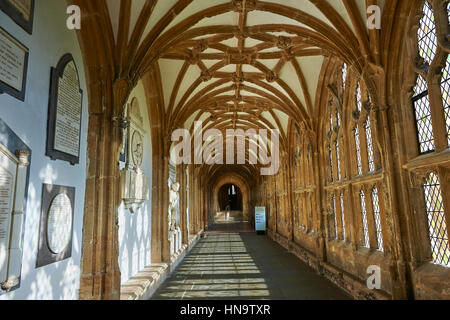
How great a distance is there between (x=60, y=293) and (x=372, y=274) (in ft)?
18.0

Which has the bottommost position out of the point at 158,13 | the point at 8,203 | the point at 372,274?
the point at 372,274

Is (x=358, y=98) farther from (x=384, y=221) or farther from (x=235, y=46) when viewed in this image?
(x=235, y=46)

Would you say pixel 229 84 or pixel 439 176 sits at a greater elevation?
pixel 229 84

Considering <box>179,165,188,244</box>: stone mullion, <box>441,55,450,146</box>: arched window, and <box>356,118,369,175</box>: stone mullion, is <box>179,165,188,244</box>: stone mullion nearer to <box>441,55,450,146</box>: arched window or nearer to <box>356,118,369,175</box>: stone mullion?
<box>356,118,369,175</box>: stone mullion

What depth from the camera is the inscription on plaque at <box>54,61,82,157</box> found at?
13.1 feet

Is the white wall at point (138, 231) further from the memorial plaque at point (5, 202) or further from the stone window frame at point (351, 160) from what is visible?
the stone window frame at point (351, 160)

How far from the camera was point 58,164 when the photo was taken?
4.00 meters

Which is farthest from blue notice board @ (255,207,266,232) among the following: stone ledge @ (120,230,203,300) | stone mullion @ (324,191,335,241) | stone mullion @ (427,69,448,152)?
stone mullion @ (427,69,448,152)

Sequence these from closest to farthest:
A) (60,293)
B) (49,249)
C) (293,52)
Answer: (49,249)
(60,293)
(293,52)

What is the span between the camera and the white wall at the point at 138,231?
20.8ft

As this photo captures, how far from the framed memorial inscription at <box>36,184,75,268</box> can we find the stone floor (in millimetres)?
Result: 3156

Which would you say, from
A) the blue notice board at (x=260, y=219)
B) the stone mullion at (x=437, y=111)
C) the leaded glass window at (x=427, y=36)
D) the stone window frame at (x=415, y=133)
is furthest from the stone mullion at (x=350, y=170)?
the blue notice board at (x=260, y=219)

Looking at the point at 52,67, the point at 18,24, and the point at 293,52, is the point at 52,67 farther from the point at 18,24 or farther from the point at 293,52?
the point at 293,52

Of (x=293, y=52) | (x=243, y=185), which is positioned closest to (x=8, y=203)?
(x=293, y=52)
